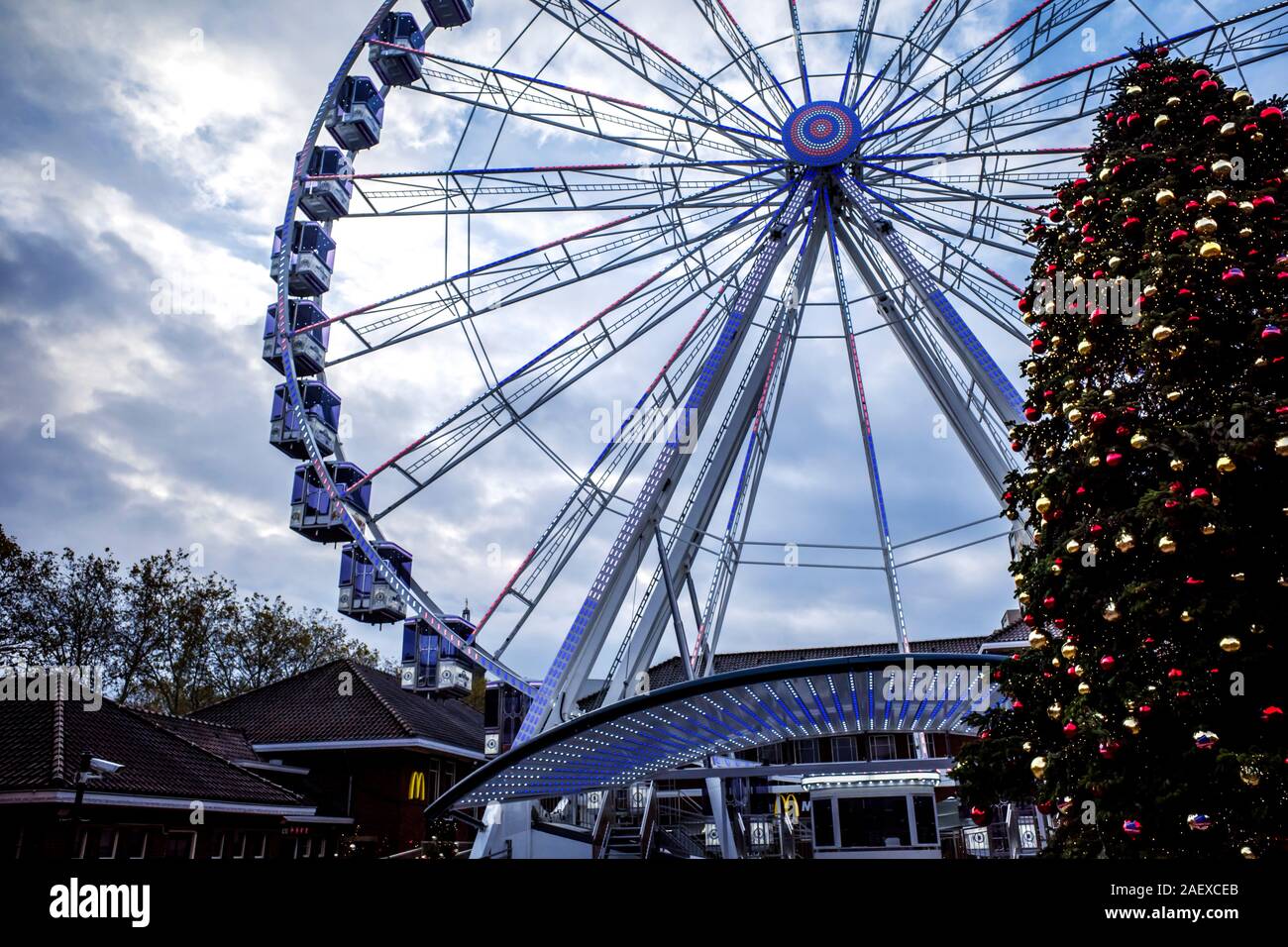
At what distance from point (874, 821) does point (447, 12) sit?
1865cm

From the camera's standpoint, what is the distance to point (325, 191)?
18.7 m

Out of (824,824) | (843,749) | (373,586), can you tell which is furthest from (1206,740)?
(843,749)

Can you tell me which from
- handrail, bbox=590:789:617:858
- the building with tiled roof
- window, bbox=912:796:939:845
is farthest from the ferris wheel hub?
the building with tiled roof

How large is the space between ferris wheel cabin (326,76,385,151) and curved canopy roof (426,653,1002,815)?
13.3 m

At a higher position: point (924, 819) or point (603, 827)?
point (924, 819)

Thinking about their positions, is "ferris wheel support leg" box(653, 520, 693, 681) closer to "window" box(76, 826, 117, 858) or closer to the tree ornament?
the tree ornament

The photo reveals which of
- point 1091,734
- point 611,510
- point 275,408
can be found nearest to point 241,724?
point 275,408

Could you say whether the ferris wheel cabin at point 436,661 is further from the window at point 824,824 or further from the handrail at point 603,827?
the window at point 824,824

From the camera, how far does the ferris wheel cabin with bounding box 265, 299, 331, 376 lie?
57.8 ft

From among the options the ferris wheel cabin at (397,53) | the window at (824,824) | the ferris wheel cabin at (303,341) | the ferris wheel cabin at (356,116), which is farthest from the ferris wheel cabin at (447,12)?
the window at (824,824)

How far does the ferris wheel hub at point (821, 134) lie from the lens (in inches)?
660

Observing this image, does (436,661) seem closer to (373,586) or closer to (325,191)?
(373,586)

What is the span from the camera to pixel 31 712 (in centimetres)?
1836
